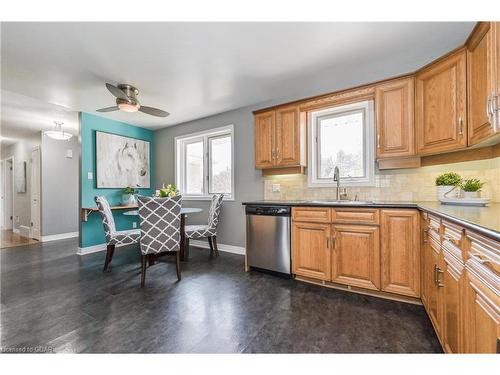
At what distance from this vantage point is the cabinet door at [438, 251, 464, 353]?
1105mm

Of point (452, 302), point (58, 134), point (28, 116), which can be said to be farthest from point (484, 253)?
point (28, 116)

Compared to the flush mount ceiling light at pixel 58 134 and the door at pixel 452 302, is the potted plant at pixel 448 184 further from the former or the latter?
the flush mount ceiling light at pixel 58 134

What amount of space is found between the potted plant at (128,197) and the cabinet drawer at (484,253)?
15.1 feet

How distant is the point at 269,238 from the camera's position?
8.77 feet

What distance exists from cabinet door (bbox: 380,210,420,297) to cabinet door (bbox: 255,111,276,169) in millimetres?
1589

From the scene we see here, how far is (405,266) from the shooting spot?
1979 mm

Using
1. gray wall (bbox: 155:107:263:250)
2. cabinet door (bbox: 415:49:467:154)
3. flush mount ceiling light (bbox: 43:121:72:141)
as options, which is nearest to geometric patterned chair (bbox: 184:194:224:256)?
gray wall (bbox: 155:107:263:250)

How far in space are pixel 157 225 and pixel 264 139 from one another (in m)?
1.80

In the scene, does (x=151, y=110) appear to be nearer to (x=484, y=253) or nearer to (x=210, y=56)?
(x=210, y=56)

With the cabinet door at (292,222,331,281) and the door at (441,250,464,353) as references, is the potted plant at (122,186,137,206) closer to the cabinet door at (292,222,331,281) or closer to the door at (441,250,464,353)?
the cabinet door at (292,222,331,281)

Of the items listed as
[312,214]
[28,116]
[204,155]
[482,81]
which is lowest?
[312,214]

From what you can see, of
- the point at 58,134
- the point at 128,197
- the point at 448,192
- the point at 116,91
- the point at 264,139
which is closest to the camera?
the point at 448,192
